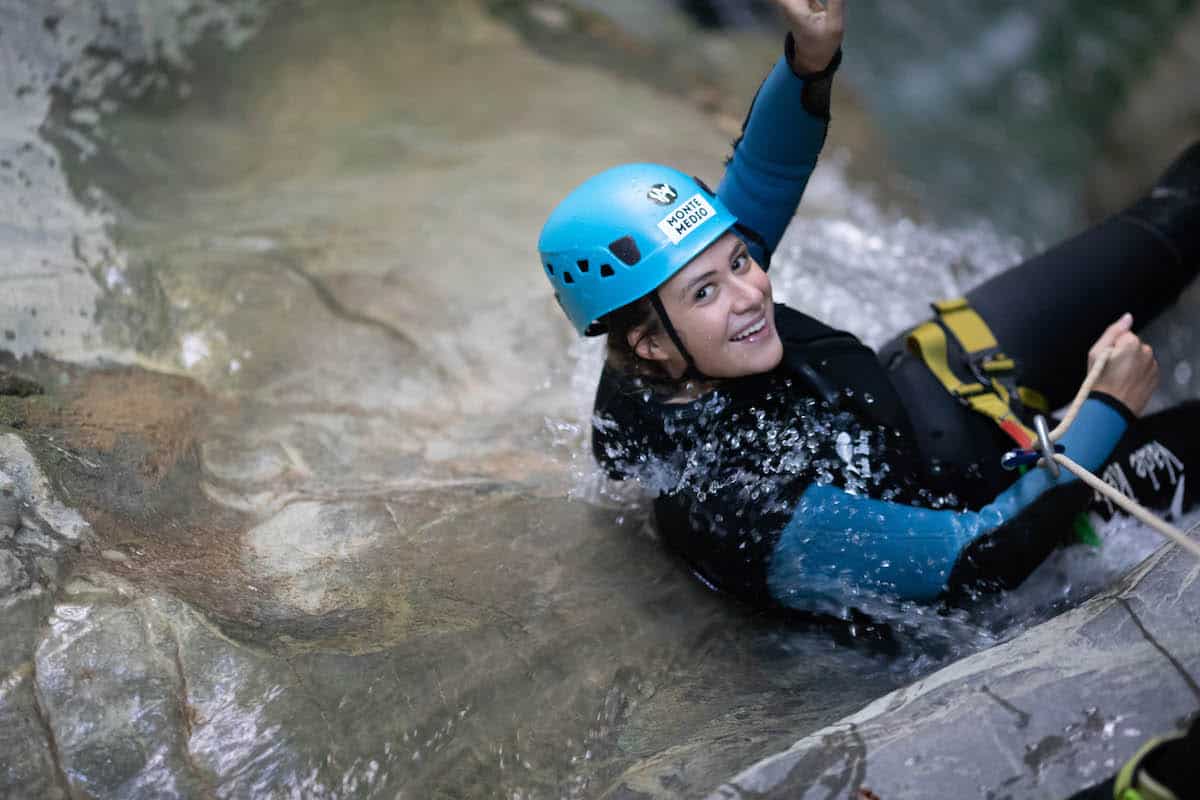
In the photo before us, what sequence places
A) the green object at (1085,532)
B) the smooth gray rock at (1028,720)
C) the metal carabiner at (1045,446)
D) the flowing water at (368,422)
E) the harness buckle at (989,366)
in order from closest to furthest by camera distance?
the smooth gray rock at (1028,720)
the flowing water at (368,422)
the metal carabiner at (1045,446)
the green object at (1085,532)
the harness buckle at (989,366)

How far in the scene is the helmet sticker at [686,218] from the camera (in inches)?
101

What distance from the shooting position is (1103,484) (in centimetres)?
224

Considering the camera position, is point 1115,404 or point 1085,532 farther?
point 1085,532

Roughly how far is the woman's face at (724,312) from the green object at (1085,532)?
108 centimetres

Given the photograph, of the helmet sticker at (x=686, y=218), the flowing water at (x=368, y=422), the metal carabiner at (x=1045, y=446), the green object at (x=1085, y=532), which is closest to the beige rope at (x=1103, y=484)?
the metal carabiner at (x=1045, y=446)

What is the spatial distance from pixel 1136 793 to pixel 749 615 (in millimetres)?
1252

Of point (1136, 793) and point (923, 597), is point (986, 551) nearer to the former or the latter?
point (923, 597)

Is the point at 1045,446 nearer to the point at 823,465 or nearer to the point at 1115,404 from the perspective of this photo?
the point at 1115,404

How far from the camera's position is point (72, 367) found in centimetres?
335

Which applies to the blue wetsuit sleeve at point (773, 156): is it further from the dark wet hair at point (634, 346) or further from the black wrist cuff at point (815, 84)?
the dark wet hair at point (634, 346)

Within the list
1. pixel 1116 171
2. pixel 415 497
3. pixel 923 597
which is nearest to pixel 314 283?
pixel 415 497

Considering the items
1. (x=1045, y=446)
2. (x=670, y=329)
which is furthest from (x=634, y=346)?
(x=1045, y=446)

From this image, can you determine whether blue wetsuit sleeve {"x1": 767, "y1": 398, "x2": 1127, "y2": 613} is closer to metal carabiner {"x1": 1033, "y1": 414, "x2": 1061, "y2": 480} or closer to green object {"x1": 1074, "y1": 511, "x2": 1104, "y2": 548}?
metal carabiner {"x1": 1033, "y1": 414, "x2": 1061, "y2": 480}

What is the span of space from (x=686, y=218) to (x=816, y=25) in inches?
21.3
